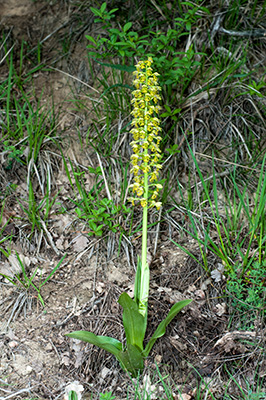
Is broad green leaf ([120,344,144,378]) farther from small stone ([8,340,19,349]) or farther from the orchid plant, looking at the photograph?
small stone ([8,340,19,349])

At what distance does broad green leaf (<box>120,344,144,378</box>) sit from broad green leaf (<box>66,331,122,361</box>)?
0.15ft

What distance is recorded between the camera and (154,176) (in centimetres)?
226

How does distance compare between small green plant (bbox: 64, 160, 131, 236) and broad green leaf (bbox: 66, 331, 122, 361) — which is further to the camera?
small green plant (bbox: 64, 160, 131, 236)

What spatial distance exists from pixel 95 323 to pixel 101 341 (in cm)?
44

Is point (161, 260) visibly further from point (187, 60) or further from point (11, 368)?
point (187, 60)

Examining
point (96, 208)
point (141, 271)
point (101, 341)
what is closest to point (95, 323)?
point (101, 341)

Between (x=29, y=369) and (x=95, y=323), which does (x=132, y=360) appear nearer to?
(x=95, y=323)

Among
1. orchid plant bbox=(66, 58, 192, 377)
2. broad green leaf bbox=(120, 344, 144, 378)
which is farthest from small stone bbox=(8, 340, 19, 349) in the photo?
broad green leaf bbox=(120, 344, 144, 378)

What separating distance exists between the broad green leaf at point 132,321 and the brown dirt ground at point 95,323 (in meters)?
0.20

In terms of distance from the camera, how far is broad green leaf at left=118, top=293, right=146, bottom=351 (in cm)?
217

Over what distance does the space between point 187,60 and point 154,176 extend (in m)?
1.56

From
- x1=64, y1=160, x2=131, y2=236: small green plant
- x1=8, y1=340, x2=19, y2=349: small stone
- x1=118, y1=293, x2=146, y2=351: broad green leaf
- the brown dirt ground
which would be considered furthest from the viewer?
x1=64, y1=160, x2=131, y2=236: small green plant

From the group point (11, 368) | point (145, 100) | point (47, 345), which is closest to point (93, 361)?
point (47, 345)

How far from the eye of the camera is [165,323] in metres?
2.25
